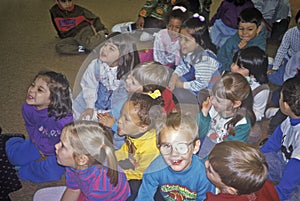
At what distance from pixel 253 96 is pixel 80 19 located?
1.73 meters

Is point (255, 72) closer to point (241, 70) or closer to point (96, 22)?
point (241, 70)

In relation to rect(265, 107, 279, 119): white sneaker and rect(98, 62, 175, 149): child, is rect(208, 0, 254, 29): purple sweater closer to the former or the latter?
rect(265, 107, 279, 119): white sneaker

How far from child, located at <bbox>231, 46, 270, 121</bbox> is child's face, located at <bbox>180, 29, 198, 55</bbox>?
0.28m

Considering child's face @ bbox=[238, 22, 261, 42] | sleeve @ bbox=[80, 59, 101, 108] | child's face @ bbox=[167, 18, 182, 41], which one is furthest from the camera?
child's face @ bbox=[238, 22, 261, 42]

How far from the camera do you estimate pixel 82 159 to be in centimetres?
139

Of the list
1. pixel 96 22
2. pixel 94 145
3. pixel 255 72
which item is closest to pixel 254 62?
pixel 255 72

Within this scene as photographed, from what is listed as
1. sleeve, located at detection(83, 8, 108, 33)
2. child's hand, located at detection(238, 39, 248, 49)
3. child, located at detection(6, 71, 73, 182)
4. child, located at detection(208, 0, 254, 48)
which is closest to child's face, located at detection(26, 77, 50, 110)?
child, located at detection(6, 71, 73, 182)

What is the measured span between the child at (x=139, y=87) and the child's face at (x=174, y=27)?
47 centimetres

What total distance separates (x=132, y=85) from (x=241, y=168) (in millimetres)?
753

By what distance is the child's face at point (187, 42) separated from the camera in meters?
2.22

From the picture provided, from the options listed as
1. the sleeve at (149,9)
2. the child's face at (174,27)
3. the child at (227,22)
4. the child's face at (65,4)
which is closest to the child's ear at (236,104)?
the child's face at (174,27)

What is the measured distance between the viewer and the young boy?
4.94 feet

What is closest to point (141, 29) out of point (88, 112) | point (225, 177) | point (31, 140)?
point (88, 112)

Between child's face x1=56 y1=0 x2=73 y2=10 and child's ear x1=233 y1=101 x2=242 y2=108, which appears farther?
child's face x1=56 y1=0 x2=73 y2=10
